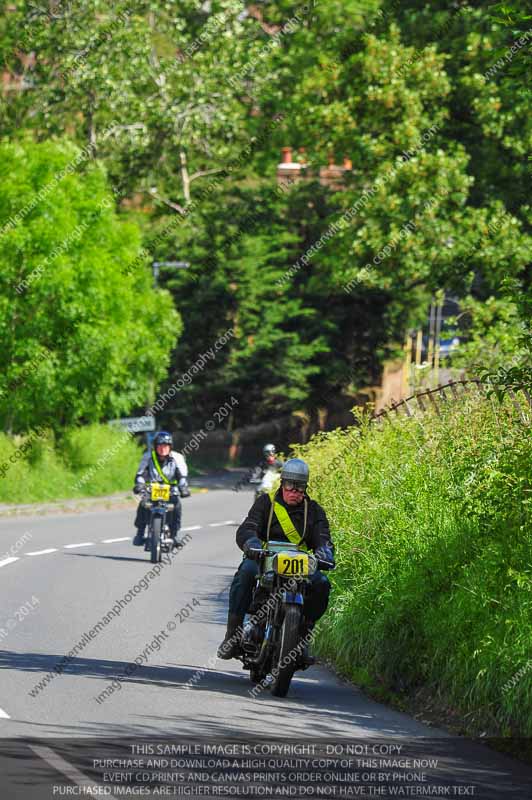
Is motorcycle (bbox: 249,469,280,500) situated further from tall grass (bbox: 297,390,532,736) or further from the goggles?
the goggles

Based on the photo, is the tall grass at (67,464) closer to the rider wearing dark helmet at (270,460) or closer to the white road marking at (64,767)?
the rider wearing dark helmet at (270,460)

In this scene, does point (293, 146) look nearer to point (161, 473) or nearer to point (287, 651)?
point (161, 473)

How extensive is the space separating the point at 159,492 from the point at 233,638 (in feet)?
32.7

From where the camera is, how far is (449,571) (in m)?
11.5

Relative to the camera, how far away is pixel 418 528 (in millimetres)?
12609

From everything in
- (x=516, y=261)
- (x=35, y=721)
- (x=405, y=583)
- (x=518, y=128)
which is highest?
(x=518, y=128)

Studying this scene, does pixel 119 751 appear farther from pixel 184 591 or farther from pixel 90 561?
pixel 90 561

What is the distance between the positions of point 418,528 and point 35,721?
4.43m

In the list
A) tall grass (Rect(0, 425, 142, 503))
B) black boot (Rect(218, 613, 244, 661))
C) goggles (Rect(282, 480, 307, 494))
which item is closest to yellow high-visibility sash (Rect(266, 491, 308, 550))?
goggles (Rect(282, 480, 307, 494))

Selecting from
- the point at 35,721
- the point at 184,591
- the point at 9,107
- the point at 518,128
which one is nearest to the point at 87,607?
the point at 184,591

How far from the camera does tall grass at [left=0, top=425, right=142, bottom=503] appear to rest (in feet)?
113

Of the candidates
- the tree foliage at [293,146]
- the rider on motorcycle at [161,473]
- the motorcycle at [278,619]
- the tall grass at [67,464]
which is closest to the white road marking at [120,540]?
the rider on motorcycle at [161,473]

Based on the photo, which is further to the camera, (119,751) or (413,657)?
(413,657)

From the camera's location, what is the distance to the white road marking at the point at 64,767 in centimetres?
754
